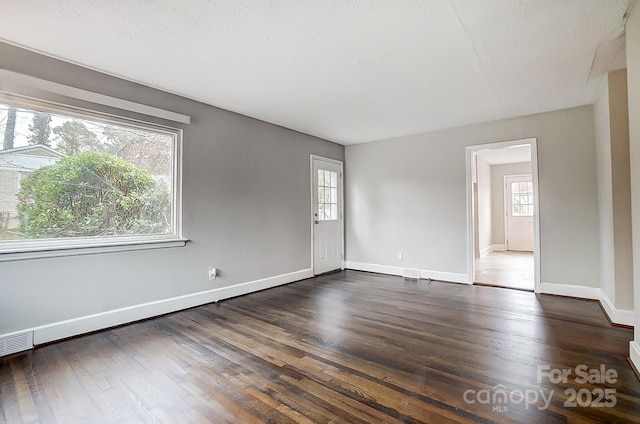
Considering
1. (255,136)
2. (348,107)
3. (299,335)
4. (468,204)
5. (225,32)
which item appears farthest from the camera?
(468,204)

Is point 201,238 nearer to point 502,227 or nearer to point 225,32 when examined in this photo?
point 225,32

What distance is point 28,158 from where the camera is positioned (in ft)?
8.04

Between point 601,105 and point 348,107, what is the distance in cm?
282

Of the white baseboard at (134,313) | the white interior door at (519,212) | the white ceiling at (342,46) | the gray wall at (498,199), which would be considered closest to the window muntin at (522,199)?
the white interior door at (519,212)

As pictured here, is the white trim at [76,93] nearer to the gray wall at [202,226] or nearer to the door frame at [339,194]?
the gray wall at [202,226]

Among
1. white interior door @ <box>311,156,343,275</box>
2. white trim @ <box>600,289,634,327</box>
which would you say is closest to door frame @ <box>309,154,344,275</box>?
white interior door @ <box>311,156,343,275</box>

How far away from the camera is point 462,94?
3.37m

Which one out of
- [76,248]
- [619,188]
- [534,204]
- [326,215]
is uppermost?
[619,188]

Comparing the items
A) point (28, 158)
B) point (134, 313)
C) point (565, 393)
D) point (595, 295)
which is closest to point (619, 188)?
point (595, 295)

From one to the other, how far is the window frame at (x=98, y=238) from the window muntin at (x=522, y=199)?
342 inches

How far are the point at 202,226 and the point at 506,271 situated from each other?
531 centimetres

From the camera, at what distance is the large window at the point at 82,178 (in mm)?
2402

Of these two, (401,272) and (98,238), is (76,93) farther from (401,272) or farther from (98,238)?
(401,272)

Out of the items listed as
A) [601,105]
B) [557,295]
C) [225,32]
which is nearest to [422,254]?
[557,295]
